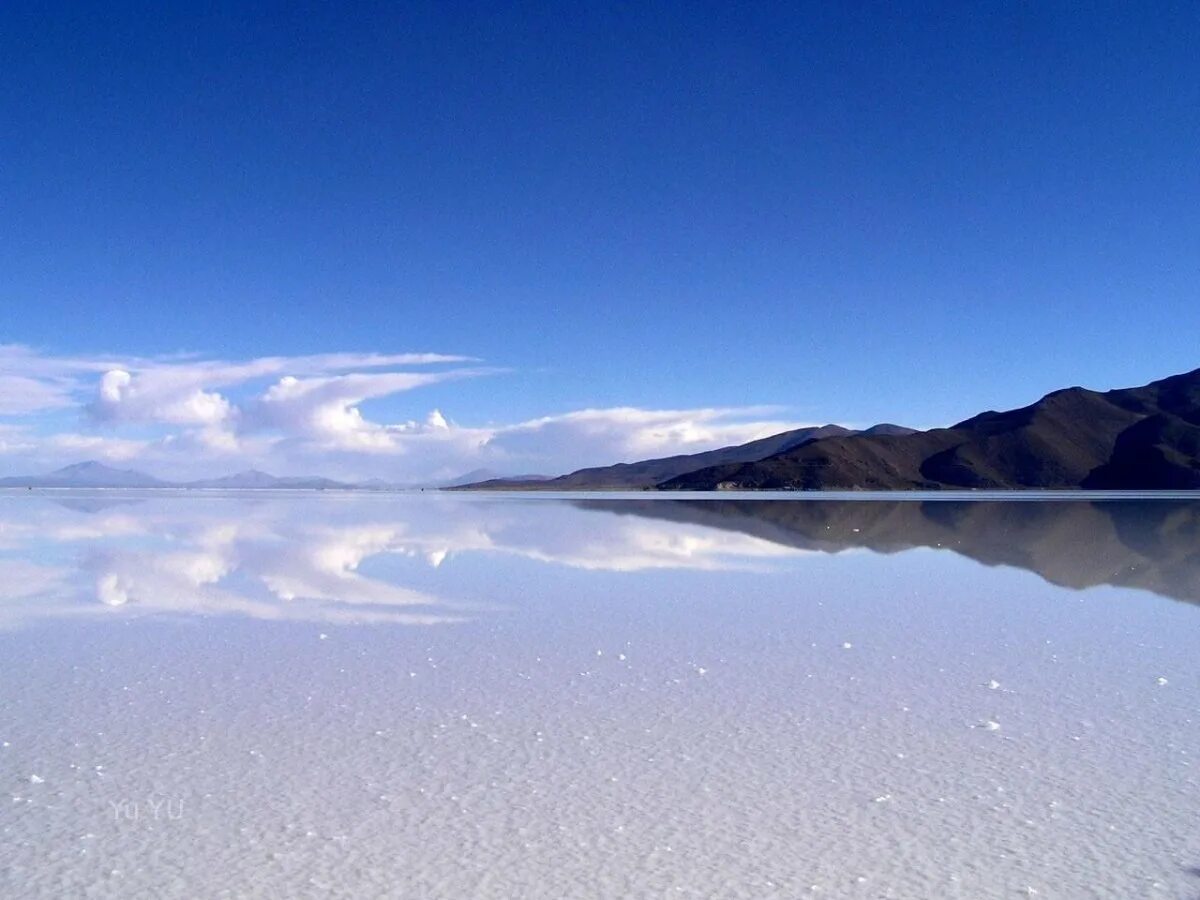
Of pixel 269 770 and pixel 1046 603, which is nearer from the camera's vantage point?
pixel 269 770

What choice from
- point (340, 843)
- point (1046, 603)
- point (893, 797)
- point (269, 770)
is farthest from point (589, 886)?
point (1046, 603)

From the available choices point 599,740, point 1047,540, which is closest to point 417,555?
point 599,740

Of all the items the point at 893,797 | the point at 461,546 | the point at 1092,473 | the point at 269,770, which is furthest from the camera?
the point at 1092,473

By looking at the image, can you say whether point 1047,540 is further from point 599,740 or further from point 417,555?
point 599,740

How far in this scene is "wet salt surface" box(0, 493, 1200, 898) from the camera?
491 cm

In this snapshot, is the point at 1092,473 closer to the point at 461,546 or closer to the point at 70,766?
the point at 461,546

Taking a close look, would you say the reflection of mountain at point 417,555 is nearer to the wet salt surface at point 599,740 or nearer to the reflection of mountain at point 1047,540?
the reflection of mountain at point 1047,540

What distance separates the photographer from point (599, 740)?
23.4 ft

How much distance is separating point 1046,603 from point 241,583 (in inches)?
544

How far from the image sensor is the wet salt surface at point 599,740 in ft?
16.1

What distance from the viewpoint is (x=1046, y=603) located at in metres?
14.6

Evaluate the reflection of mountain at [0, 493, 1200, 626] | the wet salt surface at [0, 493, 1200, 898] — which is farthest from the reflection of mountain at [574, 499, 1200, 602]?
the wet salt surface at [0, 493, 1200, 898]

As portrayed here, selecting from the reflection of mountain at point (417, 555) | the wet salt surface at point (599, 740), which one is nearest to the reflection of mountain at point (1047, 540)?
the reflection of mountain at point (417, 555)

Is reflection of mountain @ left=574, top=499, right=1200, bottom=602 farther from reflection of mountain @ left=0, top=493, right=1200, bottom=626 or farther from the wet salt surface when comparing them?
the wet salt surface
